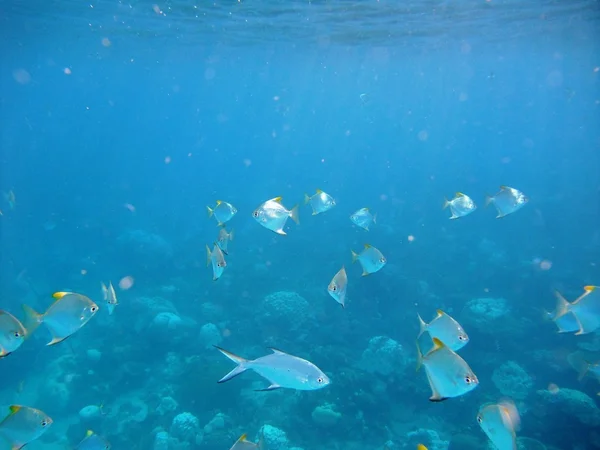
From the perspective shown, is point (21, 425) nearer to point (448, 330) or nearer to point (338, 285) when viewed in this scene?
point (338, 285)

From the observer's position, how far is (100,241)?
1005 inches

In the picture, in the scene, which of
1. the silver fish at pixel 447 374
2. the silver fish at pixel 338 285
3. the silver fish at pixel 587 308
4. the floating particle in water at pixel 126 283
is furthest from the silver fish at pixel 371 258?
the floating particle in water at pixel 126 283

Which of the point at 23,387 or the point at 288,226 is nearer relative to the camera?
the point at 23,387

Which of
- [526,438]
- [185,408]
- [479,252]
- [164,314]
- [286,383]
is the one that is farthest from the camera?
[479,252]

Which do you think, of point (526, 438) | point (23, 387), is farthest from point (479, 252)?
point (23, 387)

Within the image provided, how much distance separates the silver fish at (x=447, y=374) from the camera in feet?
10.5

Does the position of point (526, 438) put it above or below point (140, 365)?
above

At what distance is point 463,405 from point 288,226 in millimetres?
15140

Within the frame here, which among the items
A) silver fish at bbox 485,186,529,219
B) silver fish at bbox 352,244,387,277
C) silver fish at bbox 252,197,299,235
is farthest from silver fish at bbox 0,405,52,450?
silver fish at bbox 485,186,529,219

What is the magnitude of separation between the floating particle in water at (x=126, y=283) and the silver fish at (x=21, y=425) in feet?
50.4

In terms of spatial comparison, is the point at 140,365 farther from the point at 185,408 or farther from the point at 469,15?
the point at 469,15

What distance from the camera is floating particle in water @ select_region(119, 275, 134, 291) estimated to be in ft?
61.4

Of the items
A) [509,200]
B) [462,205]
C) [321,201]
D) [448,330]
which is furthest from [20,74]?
[448,330]

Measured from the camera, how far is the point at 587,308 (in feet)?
16.1
